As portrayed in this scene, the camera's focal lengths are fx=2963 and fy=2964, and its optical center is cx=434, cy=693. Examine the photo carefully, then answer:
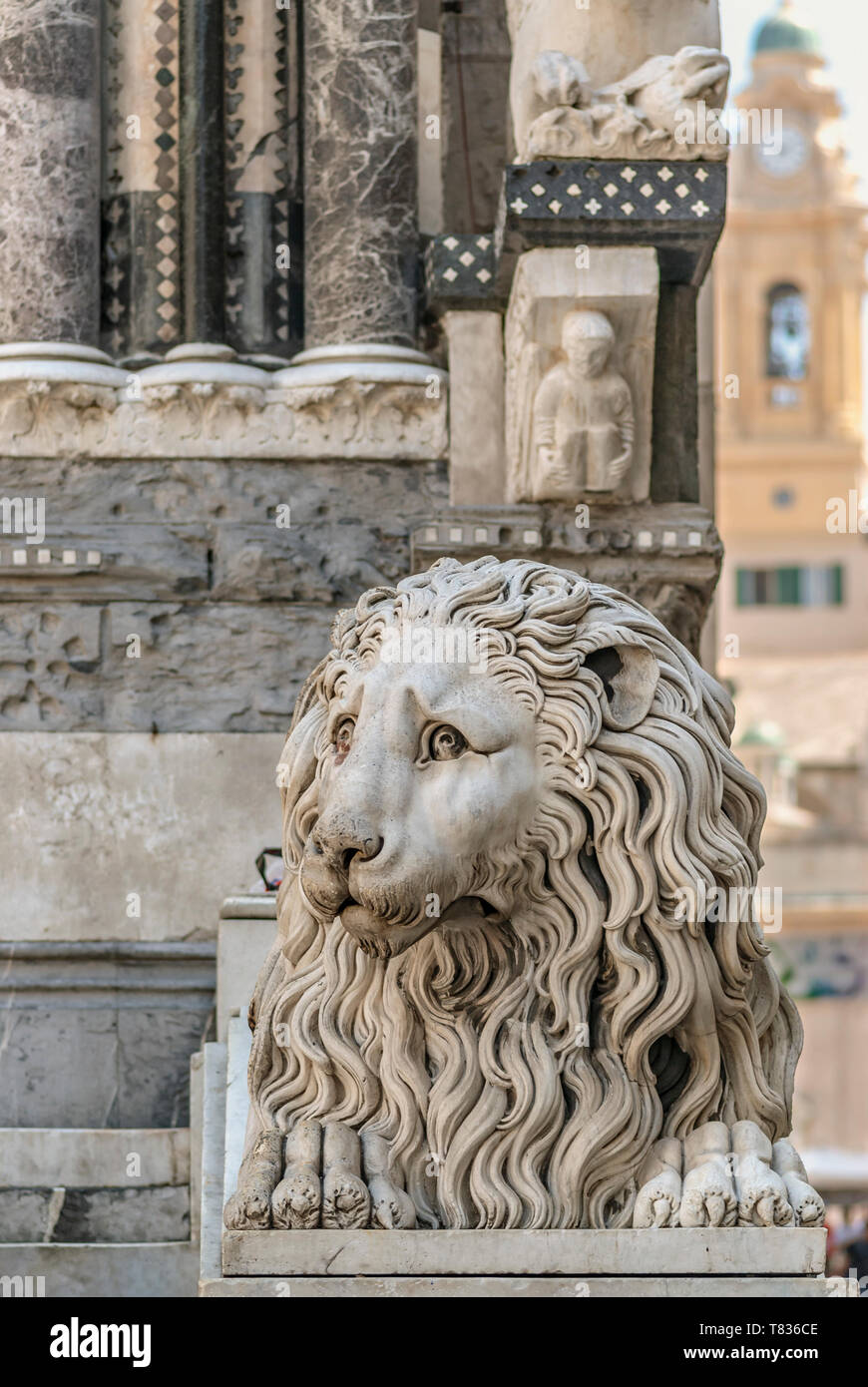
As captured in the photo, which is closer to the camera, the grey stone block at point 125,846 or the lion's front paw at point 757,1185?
the lion's front paw at point 757,1185

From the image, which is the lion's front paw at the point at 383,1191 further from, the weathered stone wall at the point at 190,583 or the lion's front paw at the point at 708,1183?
the weathered stone wall at the point at 190,583

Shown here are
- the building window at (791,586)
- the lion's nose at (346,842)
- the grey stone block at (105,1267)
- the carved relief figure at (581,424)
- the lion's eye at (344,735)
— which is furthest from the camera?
the building window at (791,586)

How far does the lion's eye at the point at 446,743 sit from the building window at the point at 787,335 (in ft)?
253

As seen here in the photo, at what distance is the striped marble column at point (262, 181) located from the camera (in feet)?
26.9

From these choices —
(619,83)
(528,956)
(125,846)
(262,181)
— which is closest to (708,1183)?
(528,956)

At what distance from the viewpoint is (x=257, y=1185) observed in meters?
5.44

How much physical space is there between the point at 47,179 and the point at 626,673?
→ 3.08 meters

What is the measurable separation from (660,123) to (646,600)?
4.11 ft

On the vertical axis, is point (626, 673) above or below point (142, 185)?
below

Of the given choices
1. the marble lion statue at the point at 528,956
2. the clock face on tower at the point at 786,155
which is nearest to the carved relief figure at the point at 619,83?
the marble lion statue at the point at 528,956

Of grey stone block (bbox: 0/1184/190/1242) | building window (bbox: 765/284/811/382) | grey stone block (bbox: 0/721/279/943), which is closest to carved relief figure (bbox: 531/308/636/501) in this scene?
grey stone block (bbox: 0/721/279/943)

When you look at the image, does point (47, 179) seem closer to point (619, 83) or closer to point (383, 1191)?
point (619, 83)

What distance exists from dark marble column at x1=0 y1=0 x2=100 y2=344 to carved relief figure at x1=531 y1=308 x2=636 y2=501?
1.30m
